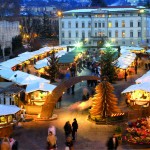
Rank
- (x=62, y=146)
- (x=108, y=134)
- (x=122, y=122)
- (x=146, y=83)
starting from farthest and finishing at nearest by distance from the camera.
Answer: (x=146, y=83) < (x=122, y=122) < (x=108, y=134) < (x=62, y=146)

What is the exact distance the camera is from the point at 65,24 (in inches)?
3290

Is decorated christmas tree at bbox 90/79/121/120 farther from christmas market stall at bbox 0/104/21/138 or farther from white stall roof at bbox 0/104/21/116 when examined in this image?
white stall roof at bbox 0/104/21/116

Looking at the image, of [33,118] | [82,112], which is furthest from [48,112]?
[82,112]

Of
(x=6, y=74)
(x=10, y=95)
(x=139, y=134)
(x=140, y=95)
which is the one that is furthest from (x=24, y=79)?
(x=139, y=134)

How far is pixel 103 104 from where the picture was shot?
69.7ft

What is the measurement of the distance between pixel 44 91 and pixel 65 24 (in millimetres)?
59458

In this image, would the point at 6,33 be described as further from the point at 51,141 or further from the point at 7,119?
the point at 51,141

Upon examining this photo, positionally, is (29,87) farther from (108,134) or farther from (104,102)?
(108,134)

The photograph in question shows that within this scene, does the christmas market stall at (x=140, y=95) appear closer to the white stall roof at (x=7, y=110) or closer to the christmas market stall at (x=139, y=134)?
the christmas market stall at (x=139, y=134)

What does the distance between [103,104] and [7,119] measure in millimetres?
4391

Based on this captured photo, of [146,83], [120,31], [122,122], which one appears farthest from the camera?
[120,31]

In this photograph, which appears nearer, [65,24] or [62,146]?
[62,146]

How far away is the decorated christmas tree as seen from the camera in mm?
21234

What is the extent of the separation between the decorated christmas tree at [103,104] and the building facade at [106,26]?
59.0 metres
